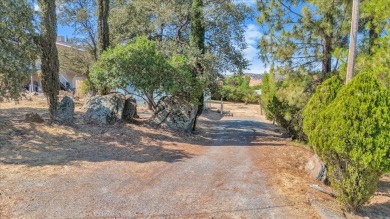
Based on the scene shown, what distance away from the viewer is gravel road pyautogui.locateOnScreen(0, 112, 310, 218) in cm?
439

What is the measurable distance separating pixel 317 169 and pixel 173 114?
20.3 feet

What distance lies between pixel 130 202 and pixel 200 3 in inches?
405

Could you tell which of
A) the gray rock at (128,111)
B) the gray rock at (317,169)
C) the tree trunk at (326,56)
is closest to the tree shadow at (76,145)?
the gray rock at (128,111)

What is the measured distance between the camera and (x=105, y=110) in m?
11.3

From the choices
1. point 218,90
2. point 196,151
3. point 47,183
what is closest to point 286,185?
point 196,151

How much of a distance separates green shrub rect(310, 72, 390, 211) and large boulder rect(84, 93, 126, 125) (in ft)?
26.6

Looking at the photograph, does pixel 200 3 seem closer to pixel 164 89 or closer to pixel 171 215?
pixel 164 89

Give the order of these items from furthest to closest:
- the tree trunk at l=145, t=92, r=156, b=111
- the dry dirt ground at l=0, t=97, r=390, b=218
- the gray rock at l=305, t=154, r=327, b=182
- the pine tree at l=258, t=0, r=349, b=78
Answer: the tree trunk at l=145, t=92, r=156, b=111 < the pine tree at l=258, t=0, r=349, b=78 < the gray rock at l=305, t=154, r=327, b=182 < the dry dirt ground at l=0, t=97, r=390, b=218

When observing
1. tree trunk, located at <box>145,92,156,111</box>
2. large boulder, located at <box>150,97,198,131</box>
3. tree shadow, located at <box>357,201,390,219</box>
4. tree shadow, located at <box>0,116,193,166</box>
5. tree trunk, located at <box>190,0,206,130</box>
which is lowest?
tree shadow, located at <box>357,201,390,219</box>

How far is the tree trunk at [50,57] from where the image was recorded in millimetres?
10148

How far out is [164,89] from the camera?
10711 mm

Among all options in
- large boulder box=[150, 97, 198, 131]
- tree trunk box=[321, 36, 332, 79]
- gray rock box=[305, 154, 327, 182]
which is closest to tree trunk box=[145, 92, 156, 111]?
large boulder box=[150, 97, 198, 131]

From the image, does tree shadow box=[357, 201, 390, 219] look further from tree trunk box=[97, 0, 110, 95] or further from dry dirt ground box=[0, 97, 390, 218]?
tree trunk box=[97, 0, 110, 95]

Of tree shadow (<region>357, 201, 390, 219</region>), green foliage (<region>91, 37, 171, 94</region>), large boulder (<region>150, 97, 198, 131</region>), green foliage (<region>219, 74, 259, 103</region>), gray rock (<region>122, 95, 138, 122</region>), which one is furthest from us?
green foliage (<region>219, 74, 259, 103</region>)
